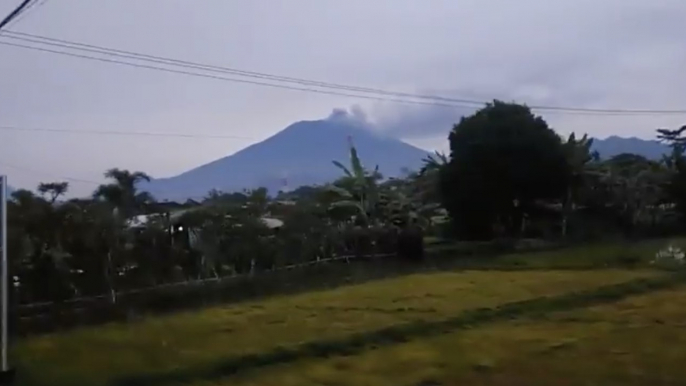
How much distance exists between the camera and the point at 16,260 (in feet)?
27.9

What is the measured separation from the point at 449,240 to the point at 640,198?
432 centimetres

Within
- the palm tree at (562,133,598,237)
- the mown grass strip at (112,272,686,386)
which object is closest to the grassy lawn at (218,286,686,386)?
the mown grass strip at (112,272,686,386)

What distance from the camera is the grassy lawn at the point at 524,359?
5.19 metres

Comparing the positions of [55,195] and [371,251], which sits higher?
[55,195]

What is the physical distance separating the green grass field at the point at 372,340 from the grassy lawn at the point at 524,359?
14 mm

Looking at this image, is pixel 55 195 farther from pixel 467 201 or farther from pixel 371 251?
pixel 467 201

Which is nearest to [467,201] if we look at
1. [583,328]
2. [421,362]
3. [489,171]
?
[489,171]

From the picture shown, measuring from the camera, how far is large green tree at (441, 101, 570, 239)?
16.2 metres

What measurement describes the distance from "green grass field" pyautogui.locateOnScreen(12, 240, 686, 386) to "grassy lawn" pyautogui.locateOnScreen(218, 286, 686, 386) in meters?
0.01

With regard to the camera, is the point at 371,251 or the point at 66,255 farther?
the point at 371,251

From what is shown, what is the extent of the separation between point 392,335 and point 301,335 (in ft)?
2.65

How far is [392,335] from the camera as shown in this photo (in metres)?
7.18

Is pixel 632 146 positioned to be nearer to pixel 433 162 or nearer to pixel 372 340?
pixel 433 162

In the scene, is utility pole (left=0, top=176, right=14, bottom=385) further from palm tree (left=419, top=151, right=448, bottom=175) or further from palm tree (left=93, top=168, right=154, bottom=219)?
palm tree (left=419, top=151, right=448, bottom=175)
